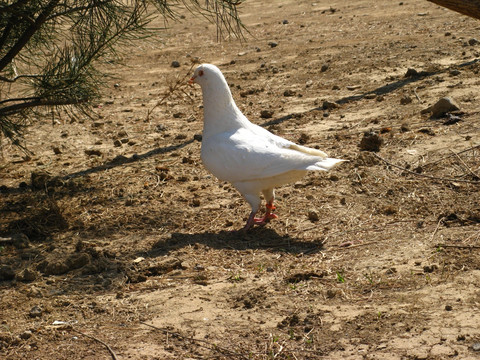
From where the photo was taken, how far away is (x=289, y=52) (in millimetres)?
9438

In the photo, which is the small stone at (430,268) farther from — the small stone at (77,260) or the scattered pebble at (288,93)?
the scattered pebble at (288,93)

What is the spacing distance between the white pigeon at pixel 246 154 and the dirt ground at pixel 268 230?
0.31 metres

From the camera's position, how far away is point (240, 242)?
459 centimetres

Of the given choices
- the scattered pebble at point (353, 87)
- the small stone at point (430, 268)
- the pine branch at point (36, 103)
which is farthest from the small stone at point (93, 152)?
the small stone at point (430, 268)

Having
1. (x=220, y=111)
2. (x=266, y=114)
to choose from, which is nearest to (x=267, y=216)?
(x=220, y=111)

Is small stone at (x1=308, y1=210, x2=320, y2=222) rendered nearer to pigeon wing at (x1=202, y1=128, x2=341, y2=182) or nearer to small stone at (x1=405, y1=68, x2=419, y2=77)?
pigeon wing at (x1=202, y1=128, x2=341, y2=182)

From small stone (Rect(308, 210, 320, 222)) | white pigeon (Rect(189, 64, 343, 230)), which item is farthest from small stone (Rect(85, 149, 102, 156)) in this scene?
small stone (Rect(308, 210, 320, 222))

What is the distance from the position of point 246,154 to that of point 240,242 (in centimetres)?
58

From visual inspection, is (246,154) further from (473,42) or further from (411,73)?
(473,42)

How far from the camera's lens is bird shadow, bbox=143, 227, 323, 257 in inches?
173

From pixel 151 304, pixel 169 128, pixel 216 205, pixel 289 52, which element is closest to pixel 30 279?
pixel 151 304

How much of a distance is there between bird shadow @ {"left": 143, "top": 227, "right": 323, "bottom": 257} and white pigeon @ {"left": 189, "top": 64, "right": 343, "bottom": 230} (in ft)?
0.35

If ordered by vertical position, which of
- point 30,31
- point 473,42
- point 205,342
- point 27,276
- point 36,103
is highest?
point 30,31

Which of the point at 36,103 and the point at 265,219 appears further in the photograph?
the point at 36,103
